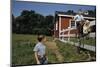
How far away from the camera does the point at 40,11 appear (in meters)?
2.60

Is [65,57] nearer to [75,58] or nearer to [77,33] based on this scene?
[75,58]

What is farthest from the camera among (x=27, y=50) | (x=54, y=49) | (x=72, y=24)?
(x=72, y=24)

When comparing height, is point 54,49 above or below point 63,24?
below

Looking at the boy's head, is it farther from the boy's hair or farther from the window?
the window

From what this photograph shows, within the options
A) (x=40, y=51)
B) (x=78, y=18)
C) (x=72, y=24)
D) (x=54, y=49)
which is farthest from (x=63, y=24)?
(x=40, y=51)

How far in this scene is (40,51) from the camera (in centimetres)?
259

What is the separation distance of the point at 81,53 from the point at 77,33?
0.93 ft

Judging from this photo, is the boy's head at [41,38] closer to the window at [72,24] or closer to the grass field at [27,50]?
the grass field at [27,50]

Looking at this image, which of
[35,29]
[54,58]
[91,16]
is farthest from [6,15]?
[91,16]

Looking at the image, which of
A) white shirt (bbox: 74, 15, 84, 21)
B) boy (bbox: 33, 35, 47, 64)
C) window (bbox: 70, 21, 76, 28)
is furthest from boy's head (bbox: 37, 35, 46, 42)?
white shirt (bbox: 74, 15, 84, 21)

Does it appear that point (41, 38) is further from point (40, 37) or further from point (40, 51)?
point (40, 51)

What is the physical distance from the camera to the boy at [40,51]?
2574mm

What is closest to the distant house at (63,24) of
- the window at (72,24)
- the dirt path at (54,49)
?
the window at (72,24)

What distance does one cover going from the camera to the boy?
257cm
